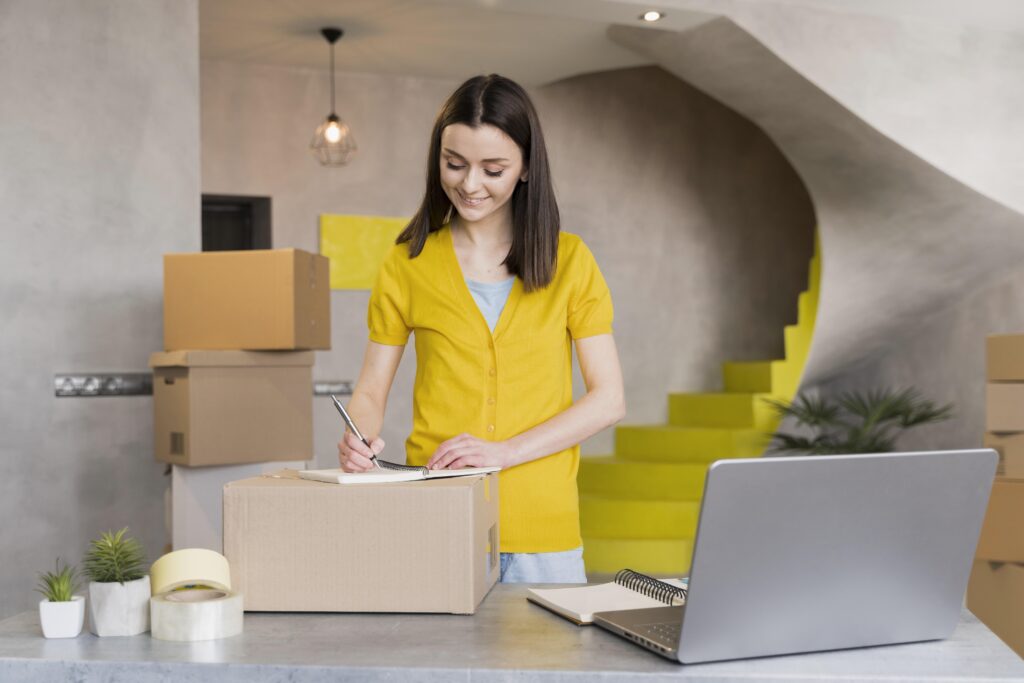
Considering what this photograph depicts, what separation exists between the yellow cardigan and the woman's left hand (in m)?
0.11

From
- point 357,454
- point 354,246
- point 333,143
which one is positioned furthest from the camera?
point 354,246

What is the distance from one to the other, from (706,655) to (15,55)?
3127 mm

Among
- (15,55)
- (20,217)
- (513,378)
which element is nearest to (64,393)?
(20,217)

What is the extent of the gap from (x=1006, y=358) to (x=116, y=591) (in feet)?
8.48

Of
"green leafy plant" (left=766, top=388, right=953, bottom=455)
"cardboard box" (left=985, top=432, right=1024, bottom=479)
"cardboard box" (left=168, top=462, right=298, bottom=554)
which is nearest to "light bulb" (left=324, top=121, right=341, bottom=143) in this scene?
"cardboard box" (left=168, top=462, right=298, bottom=554)

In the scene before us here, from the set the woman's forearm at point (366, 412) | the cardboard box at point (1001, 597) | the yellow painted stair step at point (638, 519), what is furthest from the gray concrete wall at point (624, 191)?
the woman's forearm at point (366, 412)

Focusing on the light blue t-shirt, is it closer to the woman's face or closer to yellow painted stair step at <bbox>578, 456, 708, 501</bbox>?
the woman's face

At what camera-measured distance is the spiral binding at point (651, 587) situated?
117cm

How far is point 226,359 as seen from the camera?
9.83 feet

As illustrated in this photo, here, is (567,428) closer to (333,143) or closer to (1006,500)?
(1006,500)

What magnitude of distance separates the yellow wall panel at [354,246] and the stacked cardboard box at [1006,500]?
11.1 ft

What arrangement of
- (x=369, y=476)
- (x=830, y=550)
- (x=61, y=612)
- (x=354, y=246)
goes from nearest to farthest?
(x=830, y=550)
(x=61, y=612)
(x=369, y=476)
(x=354, y=246)

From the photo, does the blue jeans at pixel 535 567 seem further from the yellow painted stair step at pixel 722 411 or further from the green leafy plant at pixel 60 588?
the yellow painted stair step at pixel 722 411

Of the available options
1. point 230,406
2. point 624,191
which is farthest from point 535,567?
point 624,191
